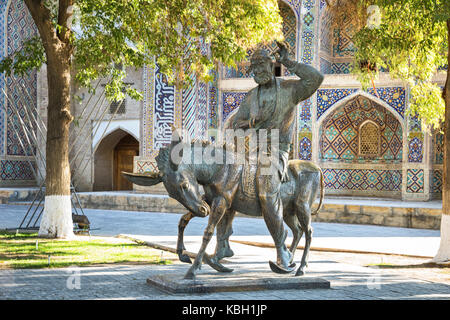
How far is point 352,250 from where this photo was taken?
899cm

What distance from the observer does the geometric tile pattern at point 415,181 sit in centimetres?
1500

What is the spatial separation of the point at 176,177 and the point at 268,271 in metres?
1.37

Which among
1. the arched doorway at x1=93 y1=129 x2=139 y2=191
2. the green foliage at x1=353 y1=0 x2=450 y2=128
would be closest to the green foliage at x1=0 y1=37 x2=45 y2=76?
the green foliage at x1=353 y1=0 x2=450 y2=128

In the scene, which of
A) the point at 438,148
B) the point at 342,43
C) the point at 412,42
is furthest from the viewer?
the point at 342,43

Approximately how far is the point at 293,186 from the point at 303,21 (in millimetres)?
11713

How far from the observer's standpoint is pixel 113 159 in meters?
20.8

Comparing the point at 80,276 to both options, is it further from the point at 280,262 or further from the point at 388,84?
the point at 388,84

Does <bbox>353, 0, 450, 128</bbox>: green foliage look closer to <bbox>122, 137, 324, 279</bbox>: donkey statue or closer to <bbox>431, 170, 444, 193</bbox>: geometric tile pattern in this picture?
<bbox>122, 137, 324, 279</bbox>: donkey statue

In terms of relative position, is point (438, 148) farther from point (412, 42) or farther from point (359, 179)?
point (412, 42)

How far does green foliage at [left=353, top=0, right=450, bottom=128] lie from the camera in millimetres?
7583

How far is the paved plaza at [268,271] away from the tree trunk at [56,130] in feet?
4.65

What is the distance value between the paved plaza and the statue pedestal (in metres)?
0.06

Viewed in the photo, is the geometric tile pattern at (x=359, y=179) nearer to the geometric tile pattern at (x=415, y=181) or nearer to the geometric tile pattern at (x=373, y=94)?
the geometric tile pattern at (x=415, y=181)

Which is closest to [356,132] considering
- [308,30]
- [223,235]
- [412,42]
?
[308,30]
